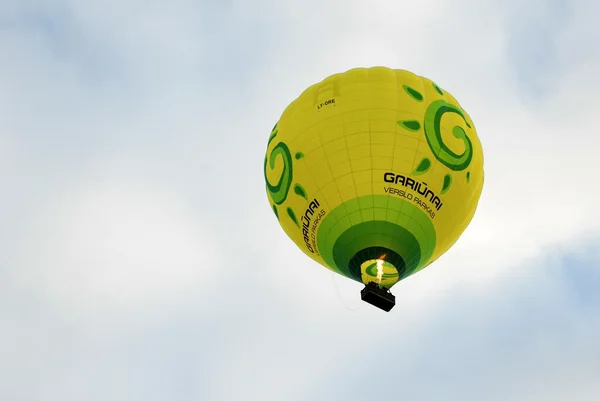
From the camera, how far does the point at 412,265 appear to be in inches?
911

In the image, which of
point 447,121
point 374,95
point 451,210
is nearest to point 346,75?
point 374,95

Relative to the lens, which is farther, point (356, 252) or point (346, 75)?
point (346, 75)

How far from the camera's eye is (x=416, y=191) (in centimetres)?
2225

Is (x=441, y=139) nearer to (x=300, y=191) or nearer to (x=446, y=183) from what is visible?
(x=446, y=183)

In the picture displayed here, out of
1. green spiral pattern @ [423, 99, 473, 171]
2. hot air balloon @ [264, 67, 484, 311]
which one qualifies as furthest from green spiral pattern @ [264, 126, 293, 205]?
green spiral pattern @ [423, 99, 473, 171]

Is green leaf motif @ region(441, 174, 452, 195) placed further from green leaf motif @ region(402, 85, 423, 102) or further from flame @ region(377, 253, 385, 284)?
flame @ region(377, 253, 385, 284)

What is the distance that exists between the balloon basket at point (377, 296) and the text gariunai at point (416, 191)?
229 centimetres

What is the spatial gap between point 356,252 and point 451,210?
2.74 meters

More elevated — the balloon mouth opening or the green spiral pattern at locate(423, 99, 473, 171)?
the green spiral pattern at locate(423, 99, 473, 171)

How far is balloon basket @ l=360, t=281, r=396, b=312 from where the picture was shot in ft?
74.5

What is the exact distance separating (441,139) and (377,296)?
14.1 feet

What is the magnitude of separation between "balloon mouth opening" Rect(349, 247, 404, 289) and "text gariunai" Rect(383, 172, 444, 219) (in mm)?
1400

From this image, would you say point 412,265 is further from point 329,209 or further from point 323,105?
point 323,105

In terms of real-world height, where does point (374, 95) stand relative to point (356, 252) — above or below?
above
